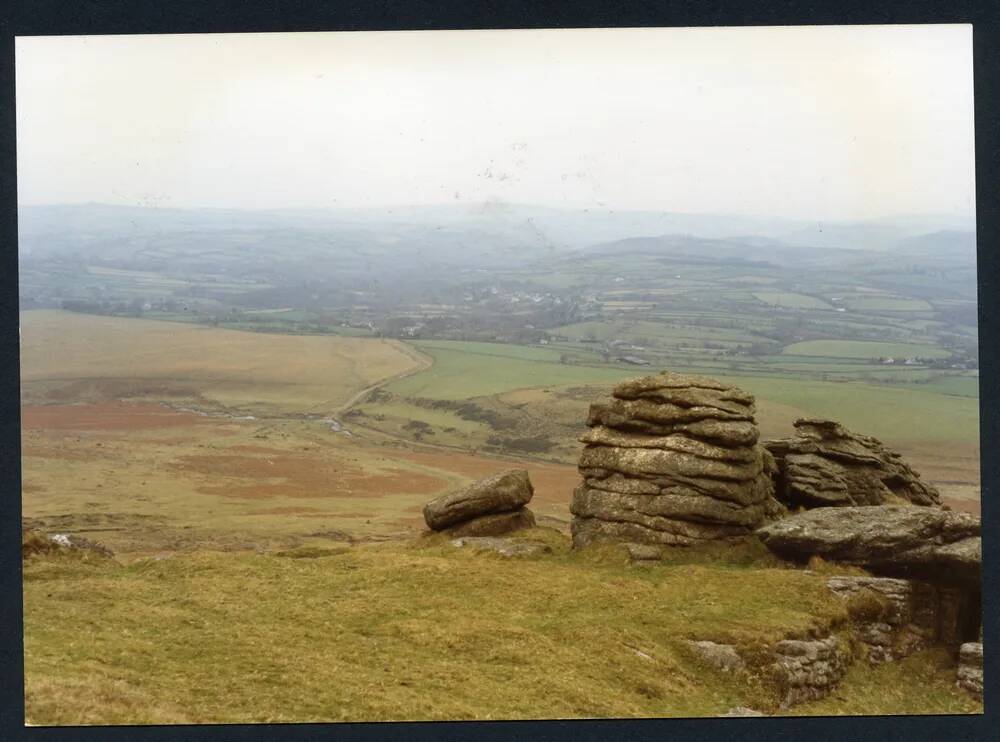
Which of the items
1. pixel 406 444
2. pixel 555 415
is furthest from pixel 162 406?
pixel 555 415

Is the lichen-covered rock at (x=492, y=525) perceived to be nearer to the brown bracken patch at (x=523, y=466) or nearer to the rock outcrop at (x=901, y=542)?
the rock outcrop at (x=901, y=542)

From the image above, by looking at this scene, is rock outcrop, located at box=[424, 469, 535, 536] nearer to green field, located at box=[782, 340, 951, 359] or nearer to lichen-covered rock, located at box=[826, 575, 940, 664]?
lichen-covered rock, located at box=[826, 575, 940, 664]

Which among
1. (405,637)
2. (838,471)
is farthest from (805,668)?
(838,471)

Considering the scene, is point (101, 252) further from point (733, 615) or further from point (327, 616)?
point (733, 615)

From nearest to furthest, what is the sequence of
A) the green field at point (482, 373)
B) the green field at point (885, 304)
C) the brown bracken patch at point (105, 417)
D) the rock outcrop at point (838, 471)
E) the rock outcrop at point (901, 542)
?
the rock outcrop at point (901, 542)
the rock outcrop at point (838, 471)
the brown bracken patch at point (105, 417)
the green field at point (885, 304)
the green field at point (482, 373)

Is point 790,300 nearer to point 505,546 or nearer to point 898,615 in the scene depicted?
point 898,615

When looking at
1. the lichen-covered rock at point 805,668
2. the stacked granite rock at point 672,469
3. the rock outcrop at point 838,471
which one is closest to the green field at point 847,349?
the rock outcrop at point 838,471
